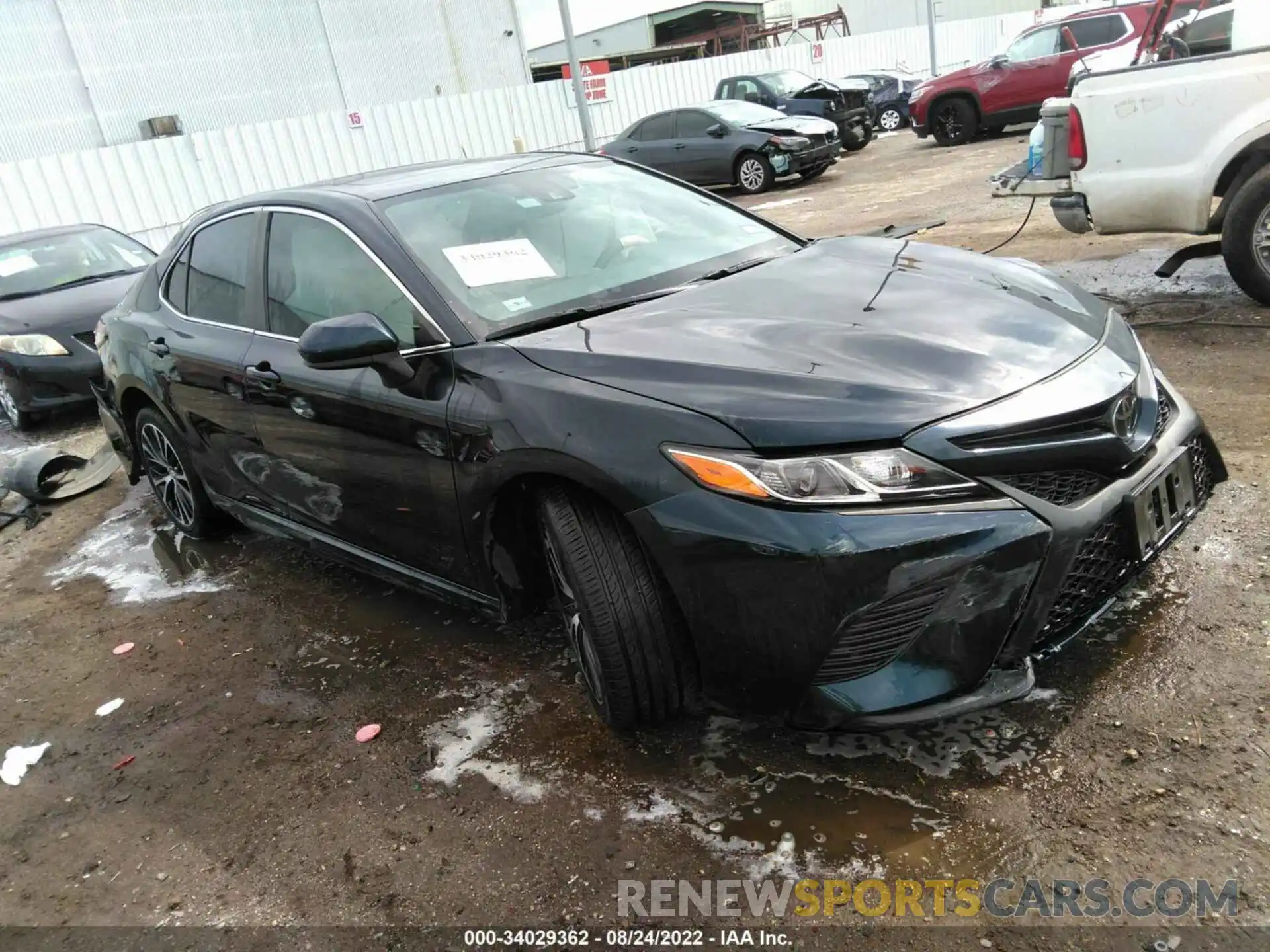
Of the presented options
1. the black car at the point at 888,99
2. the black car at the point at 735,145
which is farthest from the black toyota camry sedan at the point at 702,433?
the black car at the point at 888,99

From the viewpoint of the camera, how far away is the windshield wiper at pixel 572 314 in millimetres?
2744

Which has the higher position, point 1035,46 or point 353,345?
point 1035,46

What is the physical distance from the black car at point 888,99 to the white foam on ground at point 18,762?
67.9ft

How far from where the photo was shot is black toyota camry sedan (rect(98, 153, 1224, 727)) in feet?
6.84

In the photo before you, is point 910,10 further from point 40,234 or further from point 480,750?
point 480,750

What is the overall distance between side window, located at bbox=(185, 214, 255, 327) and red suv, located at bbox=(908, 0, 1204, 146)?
12452 mm

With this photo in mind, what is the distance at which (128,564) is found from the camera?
475 centimetres

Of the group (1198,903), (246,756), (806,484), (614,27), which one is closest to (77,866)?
(246,756)

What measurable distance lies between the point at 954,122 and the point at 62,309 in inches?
528

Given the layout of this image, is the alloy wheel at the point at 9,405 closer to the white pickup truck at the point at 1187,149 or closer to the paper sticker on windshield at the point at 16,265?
the paper sticker on windshield at the point at 16,265

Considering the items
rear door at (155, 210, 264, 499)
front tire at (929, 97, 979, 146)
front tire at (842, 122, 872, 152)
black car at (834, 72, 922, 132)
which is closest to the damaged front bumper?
rear door at (155, 210, 264, 499)

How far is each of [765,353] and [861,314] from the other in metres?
0.38

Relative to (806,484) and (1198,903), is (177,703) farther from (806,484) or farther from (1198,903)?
(1198,903)

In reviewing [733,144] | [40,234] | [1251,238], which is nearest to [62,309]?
[40,234]
